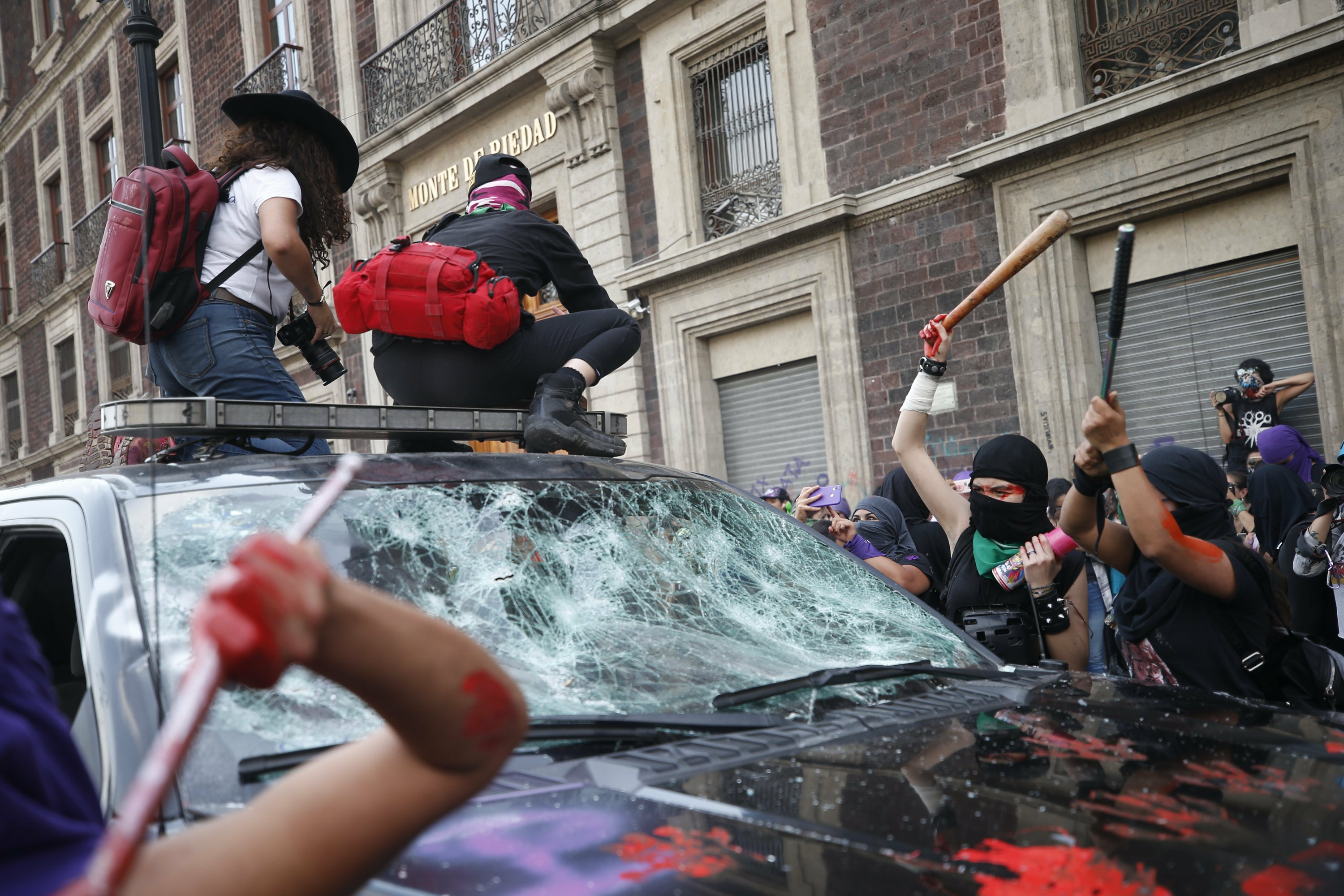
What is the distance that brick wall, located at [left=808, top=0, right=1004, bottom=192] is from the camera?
31.3 feet

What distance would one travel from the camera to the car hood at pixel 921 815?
1.27 m

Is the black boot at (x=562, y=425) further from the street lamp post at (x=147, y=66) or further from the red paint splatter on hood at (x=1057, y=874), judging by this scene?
the street lamp post at (x=147, y=66)

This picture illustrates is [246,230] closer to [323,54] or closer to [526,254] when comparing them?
[526,254]

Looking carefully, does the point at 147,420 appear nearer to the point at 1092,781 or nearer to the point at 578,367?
the point at 578,367

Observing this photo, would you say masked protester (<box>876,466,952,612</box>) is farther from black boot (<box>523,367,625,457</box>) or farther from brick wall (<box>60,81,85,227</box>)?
brick wall (<box>60,81,85,227</box>)

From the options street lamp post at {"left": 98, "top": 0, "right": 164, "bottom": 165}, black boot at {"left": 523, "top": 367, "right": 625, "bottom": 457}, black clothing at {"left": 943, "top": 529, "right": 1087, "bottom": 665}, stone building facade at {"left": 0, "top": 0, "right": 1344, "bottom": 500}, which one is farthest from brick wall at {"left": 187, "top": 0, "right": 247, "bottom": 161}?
black clothing at {"left": 943, "top": 529, "right": 1087, "bottom": 665}

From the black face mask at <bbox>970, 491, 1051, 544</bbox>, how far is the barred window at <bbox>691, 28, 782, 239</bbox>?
8.43 metres

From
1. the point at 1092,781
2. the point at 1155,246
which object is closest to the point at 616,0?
the point at 1155,246

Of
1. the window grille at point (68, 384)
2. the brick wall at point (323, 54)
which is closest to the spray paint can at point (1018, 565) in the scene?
the brick wall at point (323, 54)

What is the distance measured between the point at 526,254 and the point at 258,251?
82cm

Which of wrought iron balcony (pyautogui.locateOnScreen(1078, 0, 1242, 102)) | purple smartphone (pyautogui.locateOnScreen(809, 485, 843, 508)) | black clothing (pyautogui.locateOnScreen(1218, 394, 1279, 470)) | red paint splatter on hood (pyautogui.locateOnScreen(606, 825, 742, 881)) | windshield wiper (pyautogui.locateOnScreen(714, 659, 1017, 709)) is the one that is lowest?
red paint splatter on hood (pyautogui.locateOnScreen(606, 825, 742, 881))

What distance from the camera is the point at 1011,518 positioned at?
3.49 meters

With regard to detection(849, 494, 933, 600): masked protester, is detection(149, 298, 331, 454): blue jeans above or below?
above

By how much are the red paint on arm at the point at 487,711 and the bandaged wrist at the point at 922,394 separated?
9.73ft
